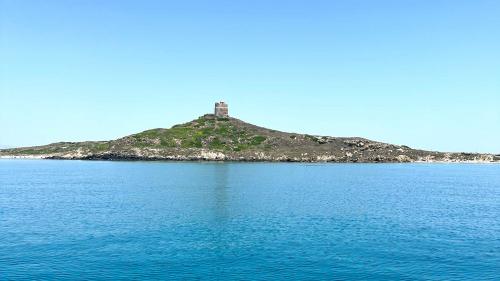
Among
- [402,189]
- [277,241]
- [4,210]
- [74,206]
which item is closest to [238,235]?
[277,241]

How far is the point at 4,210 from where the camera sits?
74188mm

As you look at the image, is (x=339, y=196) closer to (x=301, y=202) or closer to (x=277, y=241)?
(x=301, y=202)

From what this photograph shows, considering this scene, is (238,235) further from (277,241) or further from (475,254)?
(475,254)

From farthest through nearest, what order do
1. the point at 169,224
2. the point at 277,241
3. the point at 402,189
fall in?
1. the point at 402,189
2. the point at 169,224
3. the point at 277,241

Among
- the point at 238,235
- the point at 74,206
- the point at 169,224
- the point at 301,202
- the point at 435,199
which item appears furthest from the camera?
the point at 435,199

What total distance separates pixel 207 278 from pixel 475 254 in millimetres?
30588

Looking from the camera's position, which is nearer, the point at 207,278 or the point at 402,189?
the point at 207,278

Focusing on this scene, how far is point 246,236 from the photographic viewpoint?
184ft

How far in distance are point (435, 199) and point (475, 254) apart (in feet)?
172

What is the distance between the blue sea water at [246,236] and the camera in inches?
1650

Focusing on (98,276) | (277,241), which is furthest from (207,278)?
(277,241)

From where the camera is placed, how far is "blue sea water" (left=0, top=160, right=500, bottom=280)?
137 feet

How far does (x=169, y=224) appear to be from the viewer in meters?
63.2

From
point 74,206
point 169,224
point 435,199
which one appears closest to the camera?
point 169,224
